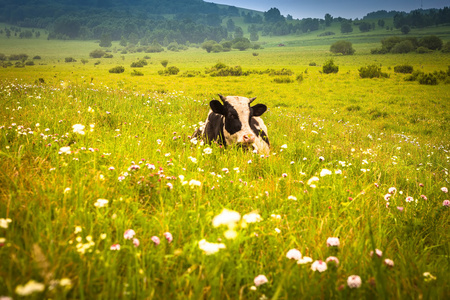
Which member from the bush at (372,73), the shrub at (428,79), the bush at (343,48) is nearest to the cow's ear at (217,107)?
the shrub at (428,79)

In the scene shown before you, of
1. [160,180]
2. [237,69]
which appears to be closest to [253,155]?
[160,180]

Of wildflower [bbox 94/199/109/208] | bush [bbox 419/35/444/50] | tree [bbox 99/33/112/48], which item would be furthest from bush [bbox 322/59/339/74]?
tree [bbox 99/33/112/48]

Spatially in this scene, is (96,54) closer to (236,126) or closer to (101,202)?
(236,126)

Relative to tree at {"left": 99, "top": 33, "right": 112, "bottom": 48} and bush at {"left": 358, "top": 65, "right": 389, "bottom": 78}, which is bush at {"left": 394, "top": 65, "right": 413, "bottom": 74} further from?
tree at {"left": 99, "top": 33, "right": 112, "bottom": 48}

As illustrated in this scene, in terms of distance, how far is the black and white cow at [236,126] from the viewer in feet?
19.5

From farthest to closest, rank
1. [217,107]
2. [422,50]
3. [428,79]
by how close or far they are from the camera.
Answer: [422,50]
[428,79]
[217,107]

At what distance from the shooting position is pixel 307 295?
172cm

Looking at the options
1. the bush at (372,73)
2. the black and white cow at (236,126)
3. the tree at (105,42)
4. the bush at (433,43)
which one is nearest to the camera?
the black and white cow at (236,126)

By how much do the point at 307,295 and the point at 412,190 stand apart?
14.3 ft

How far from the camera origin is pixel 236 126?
6340 millimetres

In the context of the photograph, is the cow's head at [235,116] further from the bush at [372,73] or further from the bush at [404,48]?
the bush at [404,48]

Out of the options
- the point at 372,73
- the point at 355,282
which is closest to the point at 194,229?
the point at 355,282

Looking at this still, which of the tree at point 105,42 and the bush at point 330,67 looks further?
the tree at point 105,42

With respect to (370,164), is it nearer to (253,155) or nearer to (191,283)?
(253,155)
